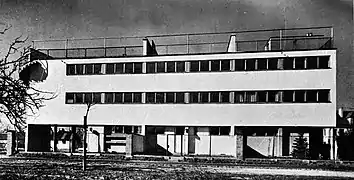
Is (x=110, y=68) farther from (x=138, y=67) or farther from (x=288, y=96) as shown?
(x=288, y=96)

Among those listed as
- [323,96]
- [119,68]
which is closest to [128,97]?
[119,68]

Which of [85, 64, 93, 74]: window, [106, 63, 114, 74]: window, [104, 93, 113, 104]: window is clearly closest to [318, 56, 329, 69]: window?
[106, 63, 114, 74]: window

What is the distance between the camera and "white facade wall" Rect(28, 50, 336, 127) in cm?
4478

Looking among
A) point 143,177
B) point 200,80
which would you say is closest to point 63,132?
point 200,80

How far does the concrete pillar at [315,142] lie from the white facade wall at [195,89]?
344 centimetres

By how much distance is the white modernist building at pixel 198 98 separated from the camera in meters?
45.0

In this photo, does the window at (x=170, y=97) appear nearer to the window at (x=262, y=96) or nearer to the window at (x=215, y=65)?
the window at (x=215, y=65)

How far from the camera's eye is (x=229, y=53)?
46.7 m

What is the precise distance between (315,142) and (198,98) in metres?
11.8

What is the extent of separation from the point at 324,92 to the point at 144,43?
1769 cm

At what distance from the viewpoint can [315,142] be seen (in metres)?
47.8

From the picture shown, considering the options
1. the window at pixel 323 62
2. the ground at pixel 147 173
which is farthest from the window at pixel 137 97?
the ground at pixel 147 173

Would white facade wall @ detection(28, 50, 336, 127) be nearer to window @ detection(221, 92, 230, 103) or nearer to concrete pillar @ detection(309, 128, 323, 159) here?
window @ detection(221, 92, 230, 103)

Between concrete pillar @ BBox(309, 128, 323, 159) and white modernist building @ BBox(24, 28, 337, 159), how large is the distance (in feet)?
0.31
